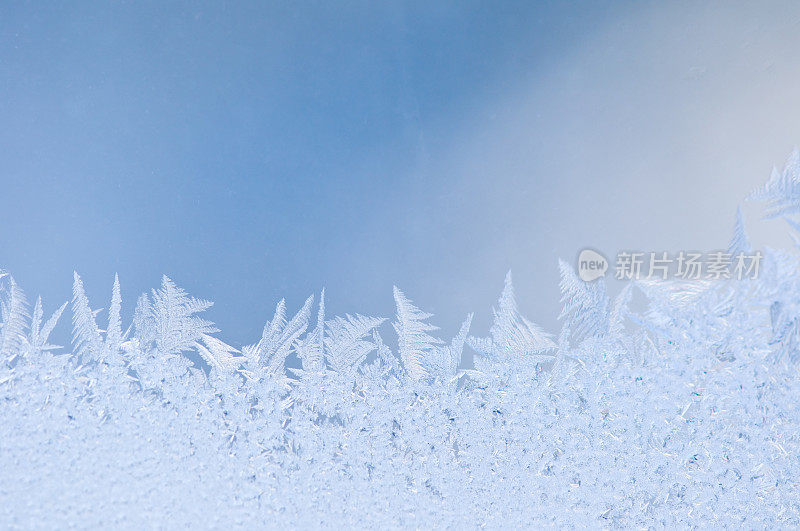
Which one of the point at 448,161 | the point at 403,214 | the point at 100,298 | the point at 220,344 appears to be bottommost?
the point at 220,344

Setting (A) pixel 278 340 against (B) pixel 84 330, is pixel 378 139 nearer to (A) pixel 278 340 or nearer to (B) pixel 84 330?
(A) pixel 278 340

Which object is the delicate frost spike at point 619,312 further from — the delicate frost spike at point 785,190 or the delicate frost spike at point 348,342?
the delicate frost spike at point 348,342

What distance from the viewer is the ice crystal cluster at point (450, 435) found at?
3.73 feet

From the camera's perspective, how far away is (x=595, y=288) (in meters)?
1.43

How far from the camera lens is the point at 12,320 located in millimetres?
1397

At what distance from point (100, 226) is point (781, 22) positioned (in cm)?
173

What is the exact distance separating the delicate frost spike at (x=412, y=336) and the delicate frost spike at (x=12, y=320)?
0.77 m

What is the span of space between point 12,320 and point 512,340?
1.07 metres

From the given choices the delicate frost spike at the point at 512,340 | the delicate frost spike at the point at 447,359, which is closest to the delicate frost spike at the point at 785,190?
the delicate frost spike at the point at 512,340

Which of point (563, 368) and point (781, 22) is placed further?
point (781, 22)

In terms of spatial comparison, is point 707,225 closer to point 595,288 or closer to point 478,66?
point 595,288

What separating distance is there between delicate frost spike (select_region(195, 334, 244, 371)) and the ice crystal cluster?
0.02 meters

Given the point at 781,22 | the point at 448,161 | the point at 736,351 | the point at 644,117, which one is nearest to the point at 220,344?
the point at 448,161

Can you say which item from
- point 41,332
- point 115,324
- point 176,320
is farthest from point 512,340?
point 41,332
